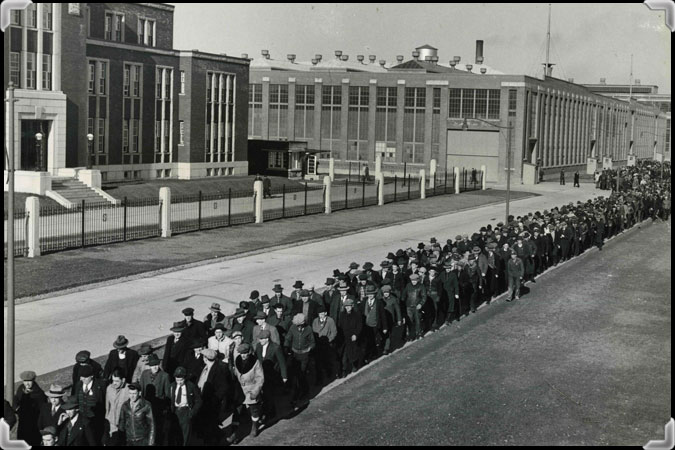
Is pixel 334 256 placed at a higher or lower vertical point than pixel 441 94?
lower

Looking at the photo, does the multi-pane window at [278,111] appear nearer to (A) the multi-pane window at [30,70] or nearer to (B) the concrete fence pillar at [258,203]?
(A) the multi-pane window at [30,70]

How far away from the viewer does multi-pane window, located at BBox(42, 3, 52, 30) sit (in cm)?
4481

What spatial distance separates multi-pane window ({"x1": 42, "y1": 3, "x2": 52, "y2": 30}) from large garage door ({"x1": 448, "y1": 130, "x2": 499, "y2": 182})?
45645 millimetres

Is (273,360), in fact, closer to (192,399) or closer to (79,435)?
(192,399)

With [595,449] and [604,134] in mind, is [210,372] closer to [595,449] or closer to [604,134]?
[595,449]

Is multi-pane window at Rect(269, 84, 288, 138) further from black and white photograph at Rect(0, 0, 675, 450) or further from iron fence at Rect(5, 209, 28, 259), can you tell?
iron fence at Rect(5, 209, 28, 259)

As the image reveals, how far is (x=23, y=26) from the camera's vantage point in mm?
43844

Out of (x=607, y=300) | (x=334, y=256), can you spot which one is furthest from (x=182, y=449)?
(x=334, y=256)

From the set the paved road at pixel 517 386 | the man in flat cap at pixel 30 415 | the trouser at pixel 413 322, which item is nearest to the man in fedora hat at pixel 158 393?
the man in flat cap at pixel 30 415

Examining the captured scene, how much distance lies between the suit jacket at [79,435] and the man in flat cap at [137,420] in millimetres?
418

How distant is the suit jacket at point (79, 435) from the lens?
10555 mm

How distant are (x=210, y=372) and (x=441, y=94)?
7343cm

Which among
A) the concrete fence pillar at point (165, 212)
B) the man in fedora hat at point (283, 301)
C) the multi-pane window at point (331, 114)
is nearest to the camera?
the man in fedora hat at point (283, 301)

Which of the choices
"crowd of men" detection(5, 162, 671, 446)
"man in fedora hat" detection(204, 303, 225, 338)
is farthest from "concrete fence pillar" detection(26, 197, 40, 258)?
"man in fedora hat" detection(204, 303, 225, 338)
